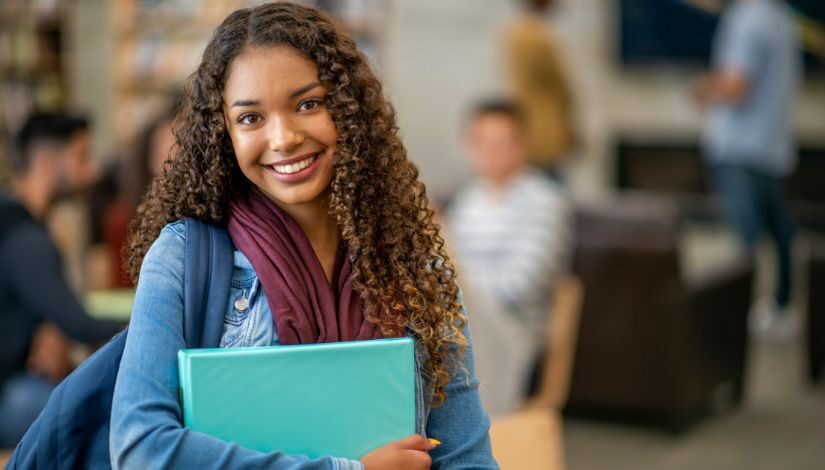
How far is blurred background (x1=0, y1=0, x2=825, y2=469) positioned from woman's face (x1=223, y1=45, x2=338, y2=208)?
0.86 metres

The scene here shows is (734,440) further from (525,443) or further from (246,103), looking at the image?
(246,103)

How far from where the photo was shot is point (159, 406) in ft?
3.67

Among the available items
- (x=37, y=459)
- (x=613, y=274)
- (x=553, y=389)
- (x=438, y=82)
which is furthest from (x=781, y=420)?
(x=438, y=82)

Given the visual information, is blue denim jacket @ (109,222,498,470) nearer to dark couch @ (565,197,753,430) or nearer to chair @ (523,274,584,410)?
chair @ (523,274,584,410)

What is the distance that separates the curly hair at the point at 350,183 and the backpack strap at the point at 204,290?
0.05m

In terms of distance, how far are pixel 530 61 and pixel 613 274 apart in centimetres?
214

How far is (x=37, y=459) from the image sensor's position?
1.20 metres

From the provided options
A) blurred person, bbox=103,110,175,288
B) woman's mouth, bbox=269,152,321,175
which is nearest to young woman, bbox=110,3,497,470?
woman's mouth, bbox=269,152,321,175

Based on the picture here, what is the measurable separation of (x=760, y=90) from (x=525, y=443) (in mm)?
3735

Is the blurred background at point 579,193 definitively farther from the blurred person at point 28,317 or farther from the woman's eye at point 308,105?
the woman's eye at point 308,105

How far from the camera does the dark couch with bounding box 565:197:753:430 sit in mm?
3836

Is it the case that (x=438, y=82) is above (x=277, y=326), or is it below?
above

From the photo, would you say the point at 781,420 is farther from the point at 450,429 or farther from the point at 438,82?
the point at 438,82

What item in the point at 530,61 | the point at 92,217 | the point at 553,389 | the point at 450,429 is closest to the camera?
the point at 450,429
